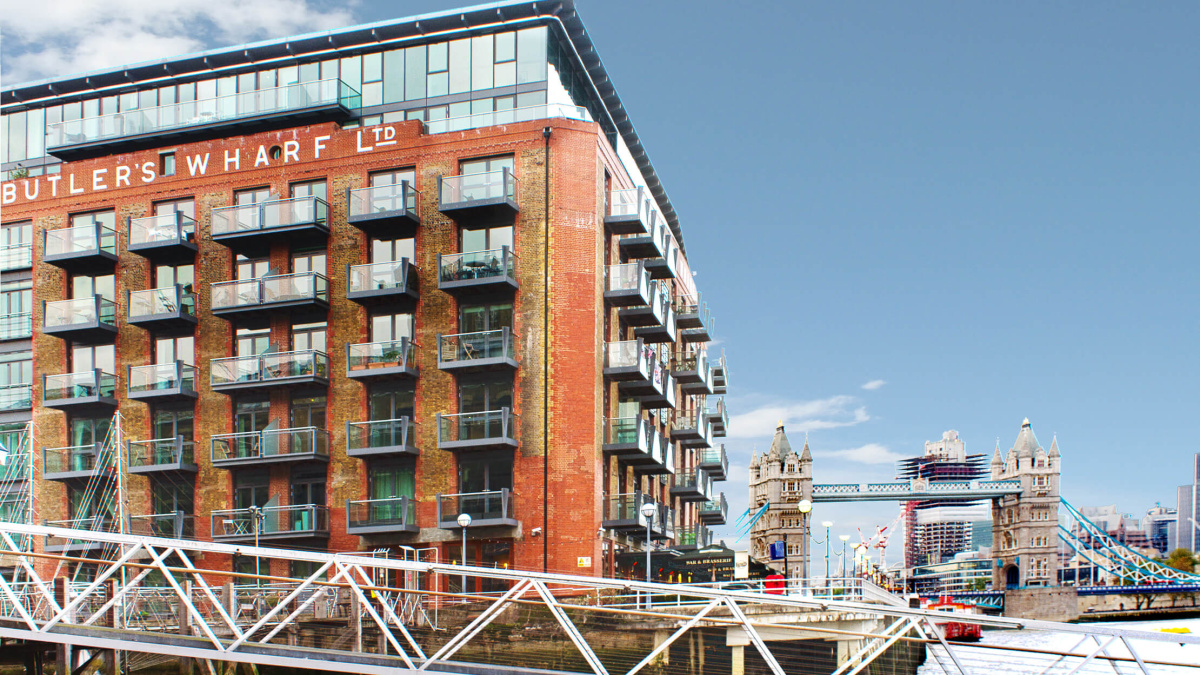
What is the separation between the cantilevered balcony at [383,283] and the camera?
47000 mm

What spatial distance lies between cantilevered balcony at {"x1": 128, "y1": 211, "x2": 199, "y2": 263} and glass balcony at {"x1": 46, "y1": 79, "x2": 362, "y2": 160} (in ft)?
16.5

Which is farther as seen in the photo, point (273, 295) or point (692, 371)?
point (692, 371)

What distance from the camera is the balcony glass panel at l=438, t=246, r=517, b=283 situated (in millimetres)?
46500

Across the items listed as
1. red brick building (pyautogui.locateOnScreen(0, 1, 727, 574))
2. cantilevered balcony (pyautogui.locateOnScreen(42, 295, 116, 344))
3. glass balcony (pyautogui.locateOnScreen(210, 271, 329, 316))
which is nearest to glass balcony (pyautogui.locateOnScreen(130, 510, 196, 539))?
red brick building (pyautogui.locateOnScreen(0, 1, 727, 574))

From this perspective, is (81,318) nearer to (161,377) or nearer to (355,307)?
(161,377)

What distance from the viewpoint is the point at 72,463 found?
50469 mm

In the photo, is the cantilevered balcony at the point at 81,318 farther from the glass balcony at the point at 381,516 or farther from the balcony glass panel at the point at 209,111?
the glass balcony at the point at 381,516

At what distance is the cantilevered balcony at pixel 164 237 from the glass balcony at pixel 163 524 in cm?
1065

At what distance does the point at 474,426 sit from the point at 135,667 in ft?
52.9

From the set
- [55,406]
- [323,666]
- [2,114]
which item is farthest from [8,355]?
[323,666]

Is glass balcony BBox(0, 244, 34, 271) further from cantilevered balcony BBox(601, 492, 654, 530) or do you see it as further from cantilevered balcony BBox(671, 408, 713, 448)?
cantilevered balcony BBox(671, 408, 713, 448)

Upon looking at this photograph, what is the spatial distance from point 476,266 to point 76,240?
18.4 m

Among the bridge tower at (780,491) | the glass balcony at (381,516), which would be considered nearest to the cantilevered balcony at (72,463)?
the glass balcony at (381,516)

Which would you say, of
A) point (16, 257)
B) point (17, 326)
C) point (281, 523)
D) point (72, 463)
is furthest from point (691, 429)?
point (16, 257)
